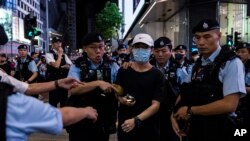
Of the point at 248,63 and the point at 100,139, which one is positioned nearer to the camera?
the point at 100,139

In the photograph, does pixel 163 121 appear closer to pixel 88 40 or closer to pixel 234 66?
pixel 88 40

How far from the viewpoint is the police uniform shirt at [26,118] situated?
1.85 meters

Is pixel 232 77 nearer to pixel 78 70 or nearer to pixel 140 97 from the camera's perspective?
pixel 140 97

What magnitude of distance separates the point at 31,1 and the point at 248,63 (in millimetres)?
96525

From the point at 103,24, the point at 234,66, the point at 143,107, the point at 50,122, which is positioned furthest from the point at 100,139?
the point at 103,24

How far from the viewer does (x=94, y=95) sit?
13.6 feet

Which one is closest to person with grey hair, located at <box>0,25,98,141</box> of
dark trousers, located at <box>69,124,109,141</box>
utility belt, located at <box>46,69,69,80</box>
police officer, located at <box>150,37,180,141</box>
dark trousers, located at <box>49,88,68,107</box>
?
dark trousers, located at <box>69,124,109,141</box>

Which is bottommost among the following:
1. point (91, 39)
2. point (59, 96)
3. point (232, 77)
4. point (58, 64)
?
point (59, 96)

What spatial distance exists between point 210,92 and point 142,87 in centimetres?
92

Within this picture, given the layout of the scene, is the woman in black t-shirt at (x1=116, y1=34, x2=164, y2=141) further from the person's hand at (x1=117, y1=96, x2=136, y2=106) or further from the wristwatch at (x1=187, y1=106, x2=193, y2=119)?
the wristwatch at (x1=187, y1=106, x2=193, y2=119)

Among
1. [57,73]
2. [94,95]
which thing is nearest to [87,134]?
[94,95]

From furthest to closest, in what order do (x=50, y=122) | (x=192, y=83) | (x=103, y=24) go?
(x=103, y=24), (x=192, y=83), (x=50, y=122)

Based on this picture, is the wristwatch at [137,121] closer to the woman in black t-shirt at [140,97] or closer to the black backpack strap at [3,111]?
the woman in black t-shirt at [140,97]

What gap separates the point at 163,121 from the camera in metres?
4.98
